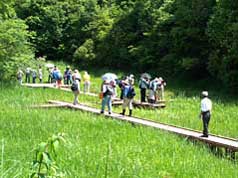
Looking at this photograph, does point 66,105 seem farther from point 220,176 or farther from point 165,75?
point 165,75

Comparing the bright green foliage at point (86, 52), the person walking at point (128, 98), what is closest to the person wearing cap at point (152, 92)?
the person walking at point (128, 98)

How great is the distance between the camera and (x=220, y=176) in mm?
8500

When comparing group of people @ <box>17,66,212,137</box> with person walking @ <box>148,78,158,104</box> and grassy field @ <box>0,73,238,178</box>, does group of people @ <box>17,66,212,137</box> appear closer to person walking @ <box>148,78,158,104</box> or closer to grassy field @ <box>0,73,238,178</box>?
person walking @ <box>148,78,158,104</box>

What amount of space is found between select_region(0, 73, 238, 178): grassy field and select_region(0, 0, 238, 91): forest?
30.7ft

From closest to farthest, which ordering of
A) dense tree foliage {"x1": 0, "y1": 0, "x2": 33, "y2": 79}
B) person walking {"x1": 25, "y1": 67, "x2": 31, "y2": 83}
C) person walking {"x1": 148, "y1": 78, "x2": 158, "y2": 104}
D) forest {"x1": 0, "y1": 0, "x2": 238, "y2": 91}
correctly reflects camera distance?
1. person walking {"x1": 148, "y1": 78, "x2": 158, "y2": 104}
2. dense tree foliage {"x1": 0, "y1": 0, "x2": 33, "y2": 79}
3. forest {"x1": 0, "y1": 0, "x2": 238, "y2": 91}
4. person walking {"x1": 25, "y1": 67, "x2": 31, "y2": 83}

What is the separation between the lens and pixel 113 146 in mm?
10508

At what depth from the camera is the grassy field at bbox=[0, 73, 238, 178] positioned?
25.9ft

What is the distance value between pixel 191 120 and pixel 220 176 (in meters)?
7.85

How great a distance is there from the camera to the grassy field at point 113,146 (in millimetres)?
7892

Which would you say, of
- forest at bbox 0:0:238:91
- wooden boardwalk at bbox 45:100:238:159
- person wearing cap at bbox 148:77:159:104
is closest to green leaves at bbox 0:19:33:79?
forest at bbox 0:0:238:91

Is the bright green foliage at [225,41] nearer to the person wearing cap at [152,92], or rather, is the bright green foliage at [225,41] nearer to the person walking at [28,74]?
the person wearing cap at [152,92]

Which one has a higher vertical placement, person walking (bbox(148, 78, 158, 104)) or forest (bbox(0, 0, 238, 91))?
forest (bbox(0, 0, 238, 91))

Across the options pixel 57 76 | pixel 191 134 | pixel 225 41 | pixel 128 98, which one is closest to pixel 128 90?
pixel 128 98

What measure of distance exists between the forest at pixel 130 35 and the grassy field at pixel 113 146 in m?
9.35
